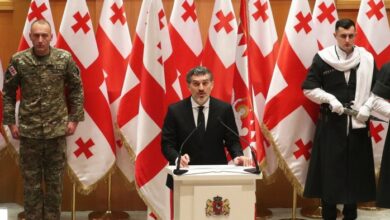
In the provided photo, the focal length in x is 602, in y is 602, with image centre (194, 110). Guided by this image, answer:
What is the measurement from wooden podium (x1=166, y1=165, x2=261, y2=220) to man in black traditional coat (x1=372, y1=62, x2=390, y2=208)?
151cm

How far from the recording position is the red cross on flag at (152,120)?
4.61 meters

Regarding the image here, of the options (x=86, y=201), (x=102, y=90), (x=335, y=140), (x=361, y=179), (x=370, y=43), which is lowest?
(x=86, y=201)

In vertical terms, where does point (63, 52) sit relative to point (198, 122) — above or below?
above

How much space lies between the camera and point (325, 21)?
203 inches

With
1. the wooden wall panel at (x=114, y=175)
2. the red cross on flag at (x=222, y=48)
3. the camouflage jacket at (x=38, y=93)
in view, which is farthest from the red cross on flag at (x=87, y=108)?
the red cross on flag at (x=222, y=48)

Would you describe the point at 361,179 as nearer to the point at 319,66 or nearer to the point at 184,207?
the point at 319,66

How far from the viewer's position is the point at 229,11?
4.98 m

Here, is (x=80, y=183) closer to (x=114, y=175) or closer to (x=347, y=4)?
(x=114, y=175)

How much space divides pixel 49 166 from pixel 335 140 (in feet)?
7.25

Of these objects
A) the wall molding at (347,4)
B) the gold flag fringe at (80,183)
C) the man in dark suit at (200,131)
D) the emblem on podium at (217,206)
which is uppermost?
the wall molding at (347,4)

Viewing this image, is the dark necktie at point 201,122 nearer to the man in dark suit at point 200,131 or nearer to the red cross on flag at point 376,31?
the man in dark suit at point 200,131

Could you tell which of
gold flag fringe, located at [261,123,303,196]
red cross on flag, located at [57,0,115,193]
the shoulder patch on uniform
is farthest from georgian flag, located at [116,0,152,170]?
gold flag fringe, located at [261,123,303,196]

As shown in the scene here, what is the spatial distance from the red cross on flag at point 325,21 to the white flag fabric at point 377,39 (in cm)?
29

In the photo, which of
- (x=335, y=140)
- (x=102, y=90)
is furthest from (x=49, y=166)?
(x=335, y=140)
